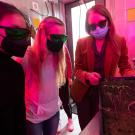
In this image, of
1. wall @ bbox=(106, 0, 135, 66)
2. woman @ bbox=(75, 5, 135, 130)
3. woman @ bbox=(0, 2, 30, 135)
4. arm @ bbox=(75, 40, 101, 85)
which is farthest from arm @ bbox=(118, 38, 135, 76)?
woman @ bbox=(0, 2, 30, 135)

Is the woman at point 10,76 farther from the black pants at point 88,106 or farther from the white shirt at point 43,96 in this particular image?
the black pants at point 88,106

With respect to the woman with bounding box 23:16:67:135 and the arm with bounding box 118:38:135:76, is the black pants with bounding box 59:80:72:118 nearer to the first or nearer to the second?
the woman with bounding box 23:16:67:135

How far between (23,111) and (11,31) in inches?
13.8

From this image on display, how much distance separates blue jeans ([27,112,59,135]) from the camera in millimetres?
1222

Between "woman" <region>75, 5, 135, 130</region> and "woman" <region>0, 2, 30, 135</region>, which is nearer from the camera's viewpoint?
"woman" <region>0, 2, 30, 135</region>

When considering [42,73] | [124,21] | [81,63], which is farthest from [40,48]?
[124,21]

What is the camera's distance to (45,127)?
1.32 metres

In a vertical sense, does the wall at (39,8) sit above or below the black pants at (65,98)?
above

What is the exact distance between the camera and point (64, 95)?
6.38ft

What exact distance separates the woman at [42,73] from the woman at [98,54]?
0.17 metres

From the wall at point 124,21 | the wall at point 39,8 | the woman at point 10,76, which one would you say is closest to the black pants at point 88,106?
the woman at point 10,76

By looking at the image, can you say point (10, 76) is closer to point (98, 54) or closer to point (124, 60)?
point (98, 54)

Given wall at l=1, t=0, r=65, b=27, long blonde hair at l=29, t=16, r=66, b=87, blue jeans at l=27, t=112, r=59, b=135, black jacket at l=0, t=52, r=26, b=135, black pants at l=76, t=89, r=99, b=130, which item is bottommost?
blue jeans at l=27, t=112, r=59, b=135

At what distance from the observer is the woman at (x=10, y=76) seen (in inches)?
29.2
